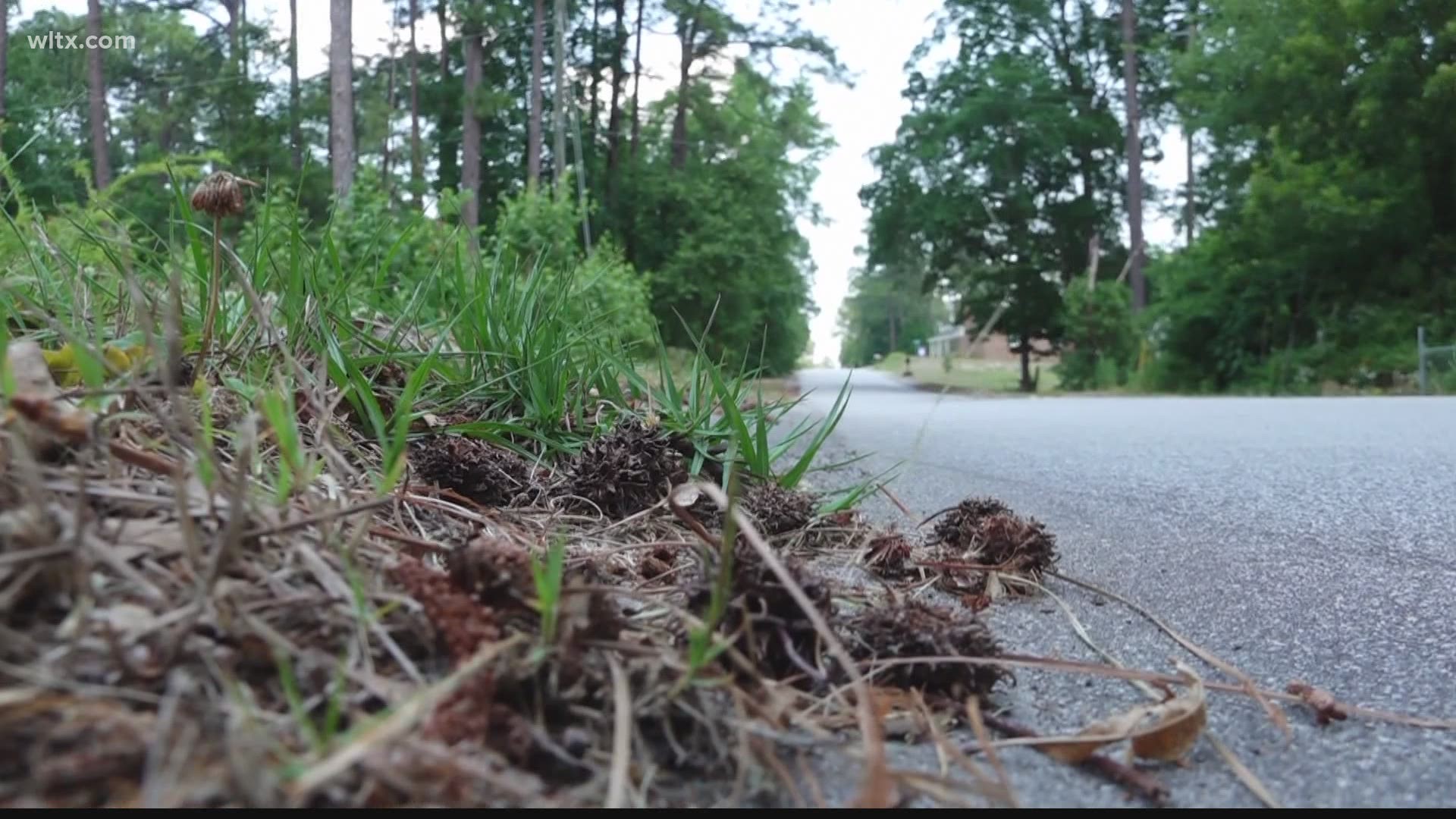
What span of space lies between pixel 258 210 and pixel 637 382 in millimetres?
706

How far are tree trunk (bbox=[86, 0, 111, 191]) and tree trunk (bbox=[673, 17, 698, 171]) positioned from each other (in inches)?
580

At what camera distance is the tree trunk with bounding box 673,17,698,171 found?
20.2m

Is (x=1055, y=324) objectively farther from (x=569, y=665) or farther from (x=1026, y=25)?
(x=569, y=665)

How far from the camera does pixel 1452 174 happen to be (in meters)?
13.3

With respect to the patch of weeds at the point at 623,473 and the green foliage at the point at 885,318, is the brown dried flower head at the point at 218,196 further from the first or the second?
the green foliage at the point at 885,318

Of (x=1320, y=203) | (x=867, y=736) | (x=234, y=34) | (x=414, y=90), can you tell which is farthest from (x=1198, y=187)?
(x=867, y=736)

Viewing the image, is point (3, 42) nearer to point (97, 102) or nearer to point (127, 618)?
point (97, 102)

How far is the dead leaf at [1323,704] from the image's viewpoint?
0.87 m

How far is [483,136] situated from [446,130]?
74 cm

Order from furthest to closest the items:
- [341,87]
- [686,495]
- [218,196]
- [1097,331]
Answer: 1. [1097,331]
2. [341,87]
3. [686,495]
4. [218,196]

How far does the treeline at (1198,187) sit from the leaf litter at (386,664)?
1360cm

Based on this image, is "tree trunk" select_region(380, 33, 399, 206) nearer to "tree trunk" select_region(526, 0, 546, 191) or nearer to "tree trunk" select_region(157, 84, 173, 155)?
"tree trunk" select_region(526, 0, 546, 191)

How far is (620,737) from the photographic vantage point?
61 centimetres

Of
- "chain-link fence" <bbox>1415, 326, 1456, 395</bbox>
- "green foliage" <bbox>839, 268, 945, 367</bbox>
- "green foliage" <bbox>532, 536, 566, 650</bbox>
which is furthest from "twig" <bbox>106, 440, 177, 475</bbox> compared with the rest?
"green foliage" <bbox>839, 268, 945, 367</bbox>
